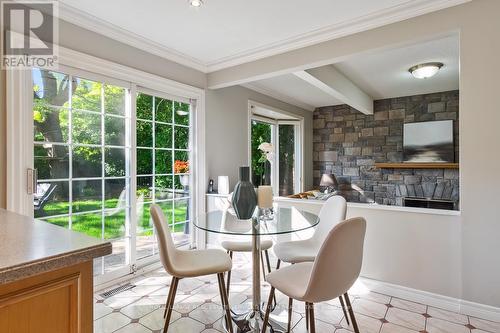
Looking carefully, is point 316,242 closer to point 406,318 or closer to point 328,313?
point 328,313

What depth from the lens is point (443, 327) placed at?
199 centimetres

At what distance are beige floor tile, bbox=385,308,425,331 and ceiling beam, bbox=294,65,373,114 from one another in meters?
2.50

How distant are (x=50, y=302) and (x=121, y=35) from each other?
254 centimetres

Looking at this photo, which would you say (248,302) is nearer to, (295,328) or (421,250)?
(295,328)

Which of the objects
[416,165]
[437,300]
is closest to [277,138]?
[416,165]

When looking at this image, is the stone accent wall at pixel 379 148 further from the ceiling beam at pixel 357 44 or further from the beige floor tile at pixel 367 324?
the beige floor tile at pixel 367 324

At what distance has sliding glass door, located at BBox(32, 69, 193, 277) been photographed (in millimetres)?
2305

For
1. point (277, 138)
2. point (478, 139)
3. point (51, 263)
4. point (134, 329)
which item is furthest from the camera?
point (277, 138)

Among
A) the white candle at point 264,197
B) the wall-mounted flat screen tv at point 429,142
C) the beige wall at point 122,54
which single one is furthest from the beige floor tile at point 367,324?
the wall-mounted flat screen tv at point 429,142

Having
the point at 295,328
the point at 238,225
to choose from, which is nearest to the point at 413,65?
the point at 238,225

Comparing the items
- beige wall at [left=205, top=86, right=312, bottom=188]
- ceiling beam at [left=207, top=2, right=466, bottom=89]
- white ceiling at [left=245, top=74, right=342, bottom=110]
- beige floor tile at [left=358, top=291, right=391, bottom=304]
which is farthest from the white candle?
white ceiling at [left=245, top=74, right=342, bottom=110]

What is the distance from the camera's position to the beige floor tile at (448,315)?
6.78 ft

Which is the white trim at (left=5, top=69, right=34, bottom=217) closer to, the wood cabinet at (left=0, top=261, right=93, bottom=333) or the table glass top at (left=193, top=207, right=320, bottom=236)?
the table glass top at (left=193, top=207, right=320, bottom=236)

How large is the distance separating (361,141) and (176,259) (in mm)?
5129
